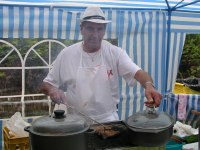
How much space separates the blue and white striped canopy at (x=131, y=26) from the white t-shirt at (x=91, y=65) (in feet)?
3.77

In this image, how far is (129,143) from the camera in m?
1.48

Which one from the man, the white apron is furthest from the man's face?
the white apron

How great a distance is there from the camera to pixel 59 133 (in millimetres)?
1201

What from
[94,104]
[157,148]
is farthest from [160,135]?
[94,104]

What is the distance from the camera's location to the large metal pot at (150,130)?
136 cm

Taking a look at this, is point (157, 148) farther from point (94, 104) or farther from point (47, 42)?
point (47, 42)

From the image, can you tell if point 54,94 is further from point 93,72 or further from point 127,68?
point 127,68

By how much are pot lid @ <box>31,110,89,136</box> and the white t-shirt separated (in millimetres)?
779

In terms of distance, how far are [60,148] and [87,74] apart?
927mm

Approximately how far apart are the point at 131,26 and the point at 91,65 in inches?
62.3

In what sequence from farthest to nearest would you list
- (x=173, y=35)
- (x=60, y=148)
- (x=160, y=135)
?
(x=173, y=35)
(x=160, y=135)
(x=60, y=148)

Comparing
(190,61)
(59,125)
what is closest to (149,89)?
(59,125)

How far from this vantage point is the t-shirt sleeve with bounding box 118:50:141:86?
2.05 meters

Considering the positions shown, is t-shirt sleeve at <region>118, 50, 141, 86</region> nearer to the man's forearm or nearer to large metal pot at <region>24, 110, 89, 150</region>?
the man's forearm
